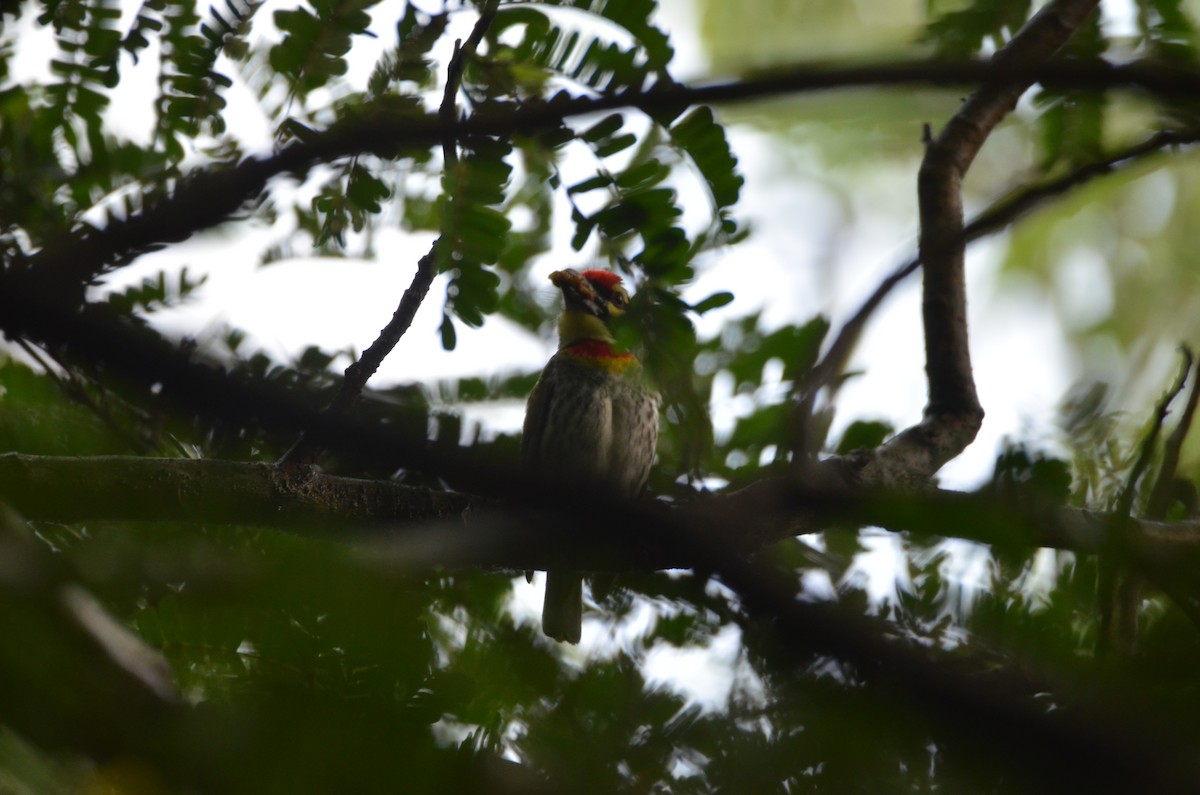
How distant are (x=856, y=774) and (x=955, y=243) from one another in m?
0.75

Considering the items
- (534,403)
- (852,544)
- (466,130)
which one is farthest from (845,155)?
(466,130)

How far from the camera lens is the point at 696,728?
1382mm

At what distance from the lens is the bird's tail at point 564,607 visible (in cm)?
298

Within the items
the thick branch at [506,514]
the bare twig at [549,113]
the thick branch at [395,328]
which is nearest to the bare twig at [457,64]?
the thick branch at [395,328]

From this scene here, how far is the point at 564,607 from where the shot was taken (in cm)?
315

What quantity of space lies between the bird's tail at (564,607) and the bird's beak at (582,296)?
192cm

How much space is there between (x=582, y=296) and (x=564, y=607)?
8.09ft

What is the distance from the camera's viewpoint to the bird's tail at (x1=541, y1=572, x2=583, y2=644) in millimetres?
2980

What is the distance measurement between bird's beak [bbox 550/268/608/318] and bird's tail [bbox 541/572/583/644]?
1.92m

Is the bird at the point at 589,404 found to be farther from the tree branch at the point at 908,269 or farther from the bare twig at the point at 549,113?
the bare twig at the point at 549,113

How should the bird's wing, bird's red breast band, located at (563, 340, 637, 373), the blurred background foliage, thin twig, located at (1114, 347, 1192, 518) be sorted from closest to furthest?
the blurred background foliage, thin twig, located at (1114, 347, 1192, 518), the bird's wing, bird's red breast band, located at (563, 340, 637, 373)

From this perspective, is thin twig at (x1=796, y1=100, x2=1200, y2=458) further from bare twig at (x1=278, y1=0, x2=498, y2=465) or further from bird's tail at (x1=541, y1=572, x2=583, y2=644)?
bird's tail at (x1=541, y1=572, x2=583, y2=644)

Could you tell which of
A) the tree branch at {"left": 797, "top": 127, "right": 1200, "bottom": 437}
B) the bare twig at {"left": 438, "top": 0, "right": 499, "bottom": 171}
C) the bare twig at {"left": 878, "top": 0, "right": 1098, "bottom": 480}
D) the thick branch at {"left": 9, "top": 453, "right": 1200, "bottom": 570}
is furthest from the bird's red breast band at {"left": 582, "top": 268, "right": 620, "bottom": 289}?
the tree branch at {"left": 797, "top": 127, "right": 1200, "bottom": 437}

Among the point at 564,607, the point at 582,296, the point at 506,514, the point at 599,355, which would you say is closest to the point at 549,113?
the point at 506,514
